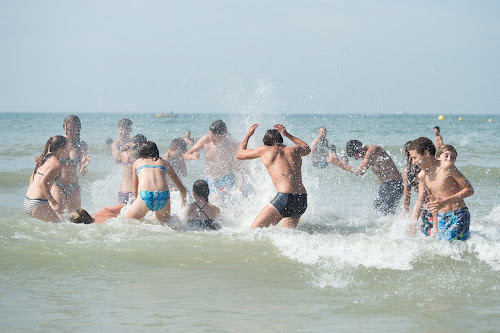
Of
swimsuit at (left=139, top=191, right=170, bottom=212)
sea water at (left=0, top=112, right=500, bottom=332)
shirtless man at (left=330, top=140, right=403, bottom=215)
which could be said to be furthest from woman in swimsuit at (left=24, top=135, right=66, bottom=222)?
shirtless man at (left=330, top=140, right=403, bottom=215)

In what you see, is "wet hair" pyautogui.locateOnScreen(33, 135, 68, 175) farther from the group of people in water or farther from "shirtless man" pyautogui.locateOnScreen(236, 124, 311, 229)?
"shirtless man" pyautogui.locateOnScreen(236, 124, 311, 229)

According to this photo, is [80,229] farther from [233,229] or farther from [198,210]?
[233,229]

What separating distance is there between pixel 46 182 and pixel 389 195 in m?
4.84

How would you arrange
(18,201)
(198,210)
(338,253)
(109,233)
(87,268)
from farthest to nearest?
(18,201) → (198,210) → (109,233) → (338,253) → (87,268)

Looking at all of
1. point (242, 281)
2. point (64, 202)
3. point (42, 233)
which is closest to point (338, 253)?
point (242, 281)

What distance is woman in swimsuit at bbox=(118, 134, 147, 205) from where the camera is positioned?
7941 mm

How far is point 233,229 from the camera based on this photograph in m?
7.21

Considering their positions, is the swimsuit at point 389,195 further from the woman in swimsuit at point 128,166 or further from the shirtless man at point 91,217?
the shirtless man at point 91,217

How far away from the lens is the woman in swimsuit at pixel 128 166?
313 inches

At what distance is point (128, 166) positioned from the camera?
8.12 meters

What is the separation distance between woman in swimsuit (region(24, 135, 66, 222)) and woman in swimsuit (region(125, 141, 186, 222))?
3.30 ft

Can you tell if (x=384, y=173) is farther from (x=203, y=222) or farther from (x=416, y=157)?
(x=203, y=222)

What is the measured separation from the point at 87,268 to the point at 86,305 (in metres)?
1.02

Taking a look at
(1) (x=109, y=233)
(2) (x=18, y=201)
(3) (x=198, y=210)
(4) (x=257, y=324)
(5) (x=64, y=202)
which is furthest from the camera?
(2) (x=18, y=201)
